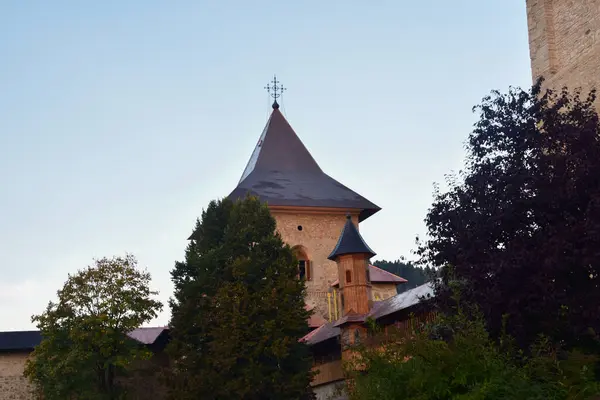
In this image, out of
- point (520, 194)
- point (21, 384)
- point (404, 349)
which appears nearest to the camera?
point (404, 349)

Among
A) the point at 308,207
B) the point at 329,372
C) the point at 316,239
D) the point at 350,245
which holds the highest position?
the point at 308,207

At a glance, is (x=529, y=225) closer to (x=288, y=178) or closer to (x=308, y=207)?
(x=308, y=207)

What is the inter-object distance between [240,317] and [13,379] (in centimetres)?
1334

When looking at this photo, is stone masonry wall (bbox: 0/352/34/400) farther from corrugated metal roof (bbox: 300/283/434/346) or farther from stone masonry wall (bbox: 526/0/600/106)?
stone masonry wall (bbox: 526/0/600/106)

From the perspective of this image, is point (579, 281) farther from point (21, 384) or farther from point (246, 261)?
point (21, 384)

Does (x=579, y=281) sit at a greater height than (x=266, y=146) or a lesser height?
lesser

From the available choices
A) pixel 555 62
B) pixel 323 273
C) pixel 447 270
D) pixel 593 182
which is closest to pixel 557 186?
pixel 593 182

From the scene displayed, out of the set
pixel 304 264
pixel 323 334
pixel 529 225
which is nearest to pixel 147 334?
pixel 304 264

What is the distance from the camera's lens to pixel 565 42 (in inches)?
669

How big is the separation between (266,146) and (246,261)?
15098mm

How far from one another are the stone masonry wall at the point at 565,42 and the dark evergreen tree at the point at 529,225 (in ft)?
9.81

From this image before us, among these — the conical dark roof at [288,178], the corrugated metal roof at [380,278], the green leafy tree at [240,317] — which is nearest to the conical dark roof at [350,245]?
the green leafy tree at [240,317]

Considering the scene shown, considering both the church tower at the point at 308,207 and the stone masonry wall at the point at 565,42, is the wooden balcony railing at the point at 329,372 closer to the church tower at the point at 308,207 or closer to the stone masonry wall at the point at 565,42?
the church tower at the point at 308,207

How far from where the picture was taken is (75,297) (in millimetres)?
24406
